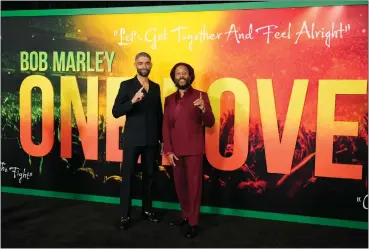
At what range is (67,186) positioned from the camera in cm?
494

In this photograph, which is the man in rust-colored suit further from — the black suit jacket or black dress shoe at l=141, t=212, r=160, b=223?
black dress shoe at l=141, t=212, r=160, b=223

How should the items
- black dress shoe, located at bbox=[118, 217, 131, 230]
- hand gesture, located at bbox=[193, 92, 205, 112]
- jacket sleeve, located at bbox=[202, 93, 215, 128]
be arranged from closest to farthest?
hand gesture, located at bbox=[193, 92, 205, 112]
jacket sleeve, located at bbox=[202, 93, 215, 128]
black dress shoe, located at bbox=[118, 217, 131, 230]

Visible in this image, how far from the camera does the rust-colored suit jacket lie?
3.71 m

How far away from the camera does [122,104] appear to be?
12.5 ft

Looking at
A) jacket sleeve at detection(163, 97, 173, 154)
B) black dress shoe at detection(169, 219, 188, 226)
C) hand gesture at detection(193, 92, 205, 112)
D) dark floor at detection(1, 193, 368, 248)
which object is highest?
hand gesture at detection(193, 92, 205, 112)

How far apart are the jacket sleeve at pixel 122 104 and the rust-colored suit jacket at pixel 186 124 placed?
0.35m

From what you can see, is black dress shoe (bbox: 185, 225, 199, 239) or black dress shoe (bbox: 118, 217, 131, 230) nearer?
black dress shoe (bbox: 185, 225, 199, 239)

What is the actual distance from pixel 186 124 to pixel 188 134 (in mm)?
90

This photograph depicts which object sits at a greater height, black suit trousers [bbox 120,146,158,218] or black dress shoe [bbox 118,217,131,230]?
black suit trousers [bbox 120,146,158,218]

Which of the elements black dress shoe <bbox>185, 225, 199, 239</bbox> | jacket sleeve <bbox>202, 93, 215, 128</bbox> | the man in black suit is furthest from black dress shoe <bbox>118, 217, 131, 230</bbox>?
jacket sleeve <bbox>202, 93, 215, 128</bbox>

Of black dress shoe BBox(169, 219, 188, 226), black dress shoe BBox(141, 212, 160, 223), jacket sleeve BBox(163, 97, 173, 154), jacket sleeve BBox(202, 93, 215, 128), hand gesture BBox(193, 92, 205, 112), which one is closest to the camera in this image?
hand gesture BBox(193, 92, 205, 112)

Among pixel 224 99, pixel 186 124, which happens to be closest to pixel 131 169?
pixel 186 124

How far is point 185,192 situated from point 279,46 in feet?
5.50

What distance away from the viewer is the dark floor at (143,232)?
11.9 feet
